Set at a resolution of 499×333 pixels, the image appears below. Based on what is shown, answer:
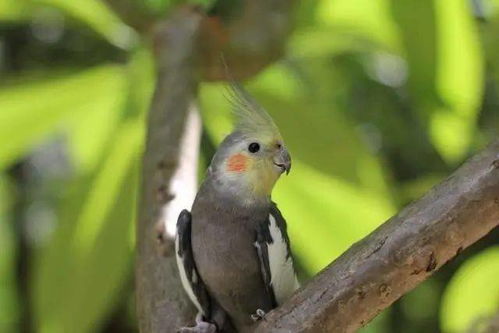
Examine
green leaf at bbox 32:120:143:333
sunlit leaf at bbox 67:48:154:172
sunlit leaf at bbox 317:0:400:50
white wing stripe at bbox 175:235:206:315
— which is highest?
sunlit leaf at bbox 317:0:400:50

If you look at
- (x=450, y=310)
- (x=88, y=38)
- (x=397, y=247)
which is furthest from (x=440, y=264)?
(x=88, y=38)

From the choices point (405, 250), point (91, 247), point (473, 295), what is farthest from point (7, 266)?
point (405, 250)

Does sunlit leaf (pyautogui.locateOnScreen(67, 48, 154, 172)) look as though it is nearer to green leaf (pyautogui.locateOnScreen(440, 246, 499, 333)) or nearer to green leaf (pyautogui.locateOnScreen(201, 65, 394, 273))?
green leaf (pyautogui.locateOnScreen(201, 65, 394, 273))

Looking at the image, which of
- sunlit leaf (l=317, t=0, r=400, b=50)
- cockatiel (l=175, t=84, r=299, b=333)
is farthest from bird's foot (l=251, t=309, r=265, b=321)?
sunlit leaf (l=317, t=0, r=400, b=50)

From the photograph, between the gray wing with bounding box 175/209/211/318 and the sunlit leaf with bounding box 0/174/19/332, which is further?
the sunlit leaf with bounding box 0/174/19/332

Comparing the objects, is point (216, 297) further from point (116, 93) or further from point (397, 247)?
point (116, 93)

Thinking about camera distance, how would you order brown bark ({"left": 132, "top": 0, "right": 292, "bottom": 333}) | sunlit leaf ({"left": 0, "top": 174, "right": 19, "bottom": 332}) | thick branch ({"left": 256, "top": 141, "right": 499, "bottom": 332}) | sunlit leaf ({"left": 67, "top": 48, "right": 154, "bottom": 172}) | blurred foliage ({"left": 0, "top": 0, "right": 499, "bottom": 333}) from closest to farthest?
thick branch ({"left": 256, "top": 141, "right": 499, "bottom": 332}), brown bark ({"left": 132, "top": 0, "right": 292, "bottom": 333}), blurred foliage ({"left": 0, "top": 0, "right": 499, "bottom": 333}), sunlit leaf ({"left": 67, "top": 48, "right": 154, "bottom": 172}), sunlit leaf ({"left": 0, "top": 174, "right": 19, "bottom": 332})

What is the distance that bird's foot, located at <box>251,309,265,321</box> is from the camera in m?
0.40

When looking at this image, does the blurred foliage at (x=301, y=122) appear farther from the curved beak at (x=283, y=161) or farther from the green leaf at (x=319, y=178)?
the curved beak at (x=283, y=161)

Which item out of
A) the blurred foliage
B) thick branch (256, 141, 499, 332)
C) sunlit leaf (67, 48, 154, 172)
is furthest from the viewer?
sunlit leaf (67, 48, 154, 172)

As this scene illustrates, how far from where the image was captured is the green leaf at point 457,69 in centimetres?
59

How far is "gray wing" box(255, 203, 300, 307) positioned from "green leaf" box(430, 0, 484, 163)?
0.75 feet

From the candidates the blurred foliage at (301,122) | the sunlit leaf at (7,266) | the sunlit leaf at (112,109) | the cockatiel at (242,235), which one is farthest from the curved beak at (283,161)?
the sunlit leaf at (7,266)

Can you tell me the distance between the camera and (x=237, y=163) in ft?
1.42
